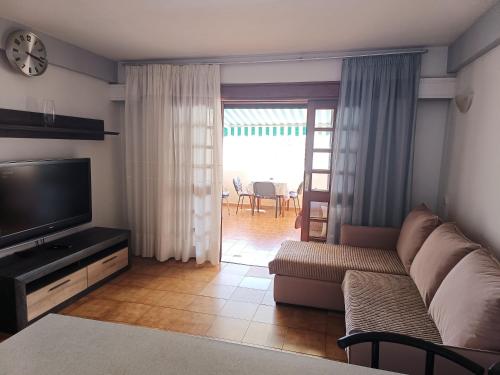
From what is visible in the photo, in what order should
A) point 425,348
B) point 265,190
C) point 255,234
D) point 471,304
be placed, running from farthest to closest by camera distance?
point 265,190 < point 255,234 < point 471,304 < point 425,348

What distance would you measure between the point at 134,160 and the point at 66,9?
182 centimetres

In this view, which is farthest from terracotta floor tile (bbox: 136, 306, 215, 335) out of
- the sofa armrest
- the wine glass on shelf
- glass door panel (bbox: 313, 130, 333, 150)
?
glass door panel (bbox: 313, 130, 333, 150)

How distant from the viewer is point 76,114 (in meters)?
3.45

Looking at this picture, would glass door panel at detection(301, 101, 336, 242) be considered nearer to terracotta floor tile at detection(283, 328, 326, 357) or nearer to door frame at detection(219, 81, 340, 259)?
door frame at detection(219, 81, 340, 259)

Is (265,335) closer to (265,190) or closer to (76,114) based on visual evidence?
(76,114)

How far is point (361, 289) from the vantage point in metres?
2.32

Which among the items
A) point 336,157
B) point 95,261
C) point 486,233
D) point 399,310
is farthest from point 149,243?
point 486,233

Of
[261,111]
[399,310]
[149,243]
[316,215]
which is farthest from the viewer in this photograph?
[261,111]

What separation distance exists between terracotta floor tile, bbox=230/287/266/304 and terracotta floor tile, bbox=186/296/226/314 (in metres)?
0.15

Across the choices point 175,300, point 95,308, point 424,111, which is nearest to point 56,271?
point 95,308

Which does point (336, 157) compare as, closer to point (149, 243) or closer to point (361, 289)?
point (361, 289)

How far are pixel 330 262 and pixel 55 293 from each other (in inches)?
91.5

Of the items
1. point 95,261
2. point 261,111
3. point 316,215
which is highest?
point 261,111

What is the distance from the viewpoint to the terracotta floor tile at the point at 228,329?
8.11ft
